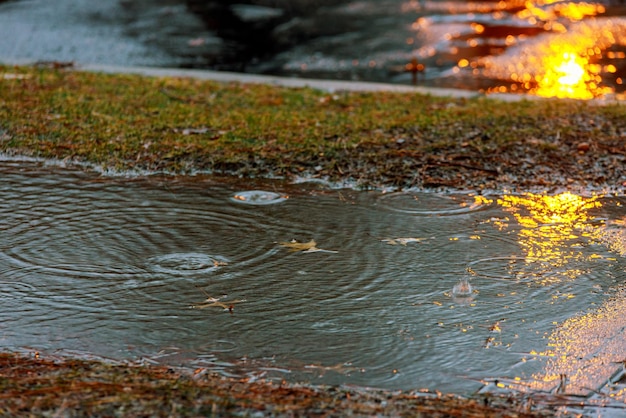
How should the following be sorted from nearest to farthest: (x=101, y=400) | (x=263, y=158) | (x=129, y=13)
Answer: (x=101, y=400)
(x=263, y=158)
(x=129, y=13)

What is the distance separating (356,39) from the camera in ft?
43.2

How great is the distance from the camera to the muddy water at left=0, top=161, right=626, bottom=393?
11.2 feet

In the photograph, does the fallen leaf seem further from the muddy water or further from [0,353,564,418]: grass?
[0,353,564,418]: grass

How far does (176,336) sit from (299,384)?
0.64 m

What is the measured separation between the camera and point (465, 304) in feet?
12.7

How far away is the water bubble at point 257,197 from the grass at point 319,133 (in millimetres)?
389

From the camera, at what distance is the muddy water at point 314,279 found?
3.40m

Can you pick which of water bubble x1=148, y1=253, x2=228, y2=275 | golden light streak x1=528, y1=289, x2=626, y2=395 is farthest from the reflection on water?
water bubble x1=148, y1=253, x2=228, y2=275

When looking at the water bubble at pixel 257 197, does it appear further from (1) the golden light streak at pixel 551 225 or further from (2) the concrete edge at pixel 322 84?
(2) the concrete edge at pixel 322 84

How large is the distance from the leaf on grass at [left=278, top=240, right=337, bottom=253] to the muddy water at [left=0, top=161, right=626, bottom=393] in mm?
13

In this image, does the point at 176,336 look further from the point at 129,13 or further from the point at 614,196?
the point at 129,13

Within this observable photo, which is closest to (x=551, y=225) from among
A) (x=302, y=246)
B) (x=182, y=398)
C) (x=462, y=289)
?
(x=462, y=289)

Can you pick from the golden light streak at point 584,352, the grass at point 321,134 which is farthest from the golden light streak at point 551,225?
the golden light streak at point 584,352

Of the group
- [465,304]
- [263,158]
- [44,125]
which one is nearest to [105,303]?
[465,304]
